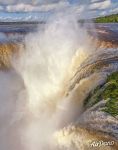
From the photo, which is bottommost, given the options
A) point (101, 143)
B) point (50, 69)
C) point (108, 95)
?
point (50, 69)

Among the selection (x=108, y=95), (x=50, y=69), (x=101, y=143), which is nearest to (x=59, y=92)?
(x=50, y=69)

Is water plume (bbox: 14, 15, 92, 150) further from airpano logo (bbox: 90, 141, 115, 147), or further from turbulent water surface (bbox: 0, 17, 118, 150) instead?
airpano logo (bbox: 90, 141, 115, 147)

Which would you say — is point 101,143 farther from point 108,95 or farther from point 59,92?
point 59,92

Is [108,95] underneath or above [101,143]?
underneath

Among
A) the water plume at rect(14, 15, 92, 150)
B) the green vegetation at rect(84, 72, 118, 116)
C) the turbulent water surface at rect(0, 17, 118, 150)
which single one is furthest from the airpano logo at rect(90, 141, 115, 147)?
the water plume at rect(14, 15, 92, 150)

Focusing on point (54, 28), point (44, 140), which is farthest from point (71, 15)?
point (44, 140)

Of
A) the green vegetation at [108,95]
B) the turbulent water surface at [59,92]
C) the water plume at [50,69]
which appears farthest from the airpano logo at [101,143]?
the water plume at [50,69]

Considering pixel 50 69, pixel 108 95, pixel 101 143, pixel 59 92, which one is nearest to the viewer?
pixel 101 143

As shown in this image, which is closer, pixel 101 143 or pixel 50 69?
pixel 101 143
